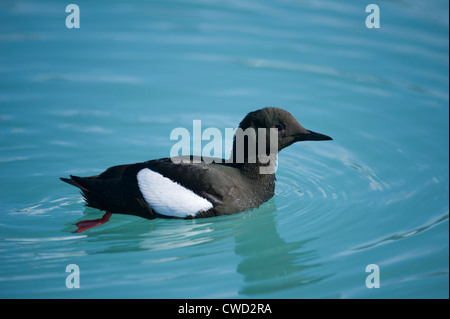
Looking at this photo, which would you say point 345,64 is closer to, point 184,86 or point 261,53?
point 261,53

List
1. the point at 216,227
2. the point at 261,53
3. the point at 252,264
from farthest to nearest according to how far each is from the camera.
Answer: the point at 261,53
the point at 216,227
the point at 252,264

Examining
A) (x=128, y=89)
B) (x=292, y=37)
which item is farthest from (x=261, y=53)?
(x=128, y=89)

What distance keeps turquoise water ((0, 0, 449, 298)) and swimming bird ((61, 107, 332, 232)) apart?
17 cm

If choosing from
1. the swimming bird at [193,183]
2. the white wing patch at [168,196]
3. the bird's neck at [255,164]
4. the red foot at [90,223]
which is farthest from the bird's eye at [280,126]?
the red foot at [90,223]

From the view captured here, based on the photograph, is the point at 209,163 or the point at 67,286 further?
the point at 209,163

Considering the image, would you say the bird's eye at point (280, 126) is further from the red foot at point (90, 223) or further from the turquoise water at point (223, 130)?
the red foot at point (90, 223)

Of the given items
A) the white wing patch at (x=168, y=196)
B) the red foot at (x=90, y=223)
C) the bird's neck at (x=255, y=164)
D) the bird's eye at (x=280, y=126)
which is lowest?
the red foot at (x=90, y=223)

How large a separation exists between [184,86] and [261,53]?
1.55 meters

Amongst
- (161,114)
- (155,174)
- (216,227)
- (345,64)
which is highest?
(345,64)

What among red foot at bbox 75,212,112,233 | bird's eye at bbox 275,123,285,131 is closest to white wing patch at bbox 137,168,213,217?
red foot at bbox 75,212,112,233

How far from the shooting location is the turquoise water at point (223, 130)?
5.91m

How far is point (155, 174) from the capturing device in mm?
6691

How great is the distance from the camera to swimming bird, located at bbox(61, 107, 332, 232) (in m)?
6.64

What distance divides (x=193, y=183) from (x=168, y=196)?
289 mm
